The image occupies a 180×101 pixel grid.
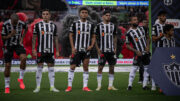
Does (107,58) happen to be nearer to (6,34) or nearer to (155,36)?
(155,36)

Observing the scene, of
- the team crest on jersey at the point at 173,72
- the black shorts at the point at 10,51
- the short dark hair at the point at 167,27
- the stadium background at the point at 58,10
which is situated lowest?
the team crest on jersey at the point at 173,72

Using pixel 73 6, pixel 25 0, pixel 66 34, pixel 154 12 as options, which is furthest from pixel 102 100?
pixel 25 0

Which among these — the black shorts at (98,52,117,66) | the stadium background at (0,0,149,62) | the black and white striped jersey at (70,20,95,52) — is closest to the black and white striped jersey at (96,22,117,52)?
the black shorts at (98,52,117,66)

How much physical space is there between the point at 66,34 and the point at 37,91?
1561cm

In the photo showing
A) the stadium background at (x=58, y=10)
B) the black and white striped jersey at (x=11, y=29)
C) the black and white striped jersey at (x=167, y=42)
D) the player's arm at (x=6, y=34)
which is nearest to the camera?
the player's arm at (x=6, y=34)

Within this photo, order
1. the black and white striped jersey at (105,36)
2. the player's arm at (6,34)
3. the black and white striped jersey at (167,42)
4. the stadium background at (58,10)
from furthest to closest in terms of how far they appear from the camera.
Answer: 1. the stadium background at (58,10)
2. the black and white striped jersey at (105,36)
3. the black and white striped jersey at (167,42)
4. the player's arm at (6,34)

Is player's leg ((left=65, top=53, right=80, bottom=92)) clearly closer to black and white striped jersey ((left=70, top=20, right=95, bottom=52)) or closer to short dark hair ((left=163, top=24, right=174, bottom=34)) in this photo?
black and white striped jersey ((left=70, top=20, right=95, bottom=52))

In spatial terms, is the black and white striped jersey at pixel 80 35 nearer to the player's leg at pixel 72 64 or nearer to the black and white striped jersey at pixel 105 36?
the player's leg at pixel 72 64

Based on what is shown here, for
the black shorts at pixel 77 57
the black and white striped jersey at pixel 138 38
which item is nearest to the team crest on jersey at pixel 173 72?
the black and white striped jersey at pixel 138 38

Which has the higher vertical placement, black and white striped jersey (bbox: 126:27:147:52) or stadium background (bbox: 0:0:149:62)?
stadium background (bbox: 0:0:149:62)

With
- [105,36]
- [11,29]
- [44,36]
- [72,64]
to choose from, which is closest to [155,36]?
[105,36]

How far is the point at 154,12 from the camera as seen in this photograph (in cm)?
819

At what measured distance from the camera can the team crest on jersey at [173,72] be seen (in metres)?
6.07

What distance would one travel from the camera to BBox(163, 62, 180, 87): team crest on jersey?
6.07 meters
